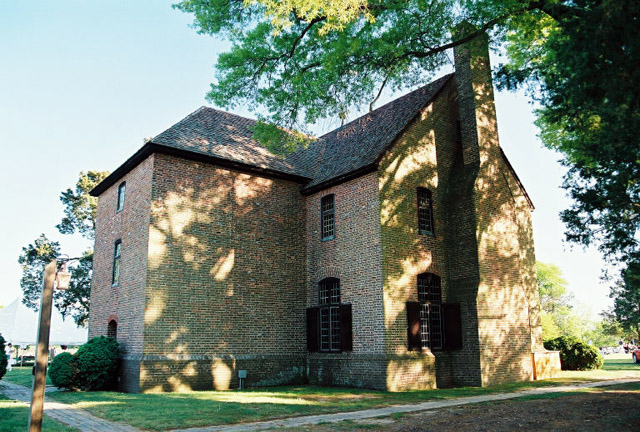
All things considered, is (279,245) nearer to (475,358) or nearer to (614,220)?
(475,358)

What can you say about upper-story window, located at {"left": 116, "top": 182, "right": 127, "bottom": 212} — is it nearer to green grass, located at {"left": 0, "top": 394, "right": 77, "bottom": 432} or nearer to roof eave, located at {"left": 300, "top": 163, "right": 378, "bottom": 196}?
roof eave, located at {"left": 300, "top": 163, "right": 378, "bottom": 196}

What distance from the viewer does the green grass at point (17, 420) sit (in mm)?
8172

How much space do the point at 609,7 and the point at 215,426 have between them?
913cm

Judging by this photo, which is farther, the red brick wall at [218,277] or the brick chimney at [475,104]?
the brick chimney at [475,104]

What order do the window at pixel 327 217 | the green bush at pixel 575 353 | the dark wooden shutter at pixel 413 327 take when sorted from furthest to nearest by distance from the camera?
the green bush at pixel 575 353 < the window at pixel 327 217 < the dark wooden shutter at pixel 413 327

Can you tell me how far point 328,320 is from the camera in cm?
1719

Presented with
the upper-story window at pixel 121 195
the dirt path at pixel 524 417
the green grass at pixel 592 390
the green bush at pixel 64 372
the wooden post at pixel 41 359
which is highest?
the upper-story window at pixel 121 195

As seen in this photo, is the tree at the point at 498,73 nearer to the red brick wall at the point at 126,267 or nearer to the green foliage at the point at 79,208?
the red brick wall at the point at 126,267

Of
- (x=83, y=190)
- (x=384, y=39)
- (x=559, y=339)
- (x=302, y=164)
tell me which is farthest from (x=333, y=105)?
(x=83, y=190)

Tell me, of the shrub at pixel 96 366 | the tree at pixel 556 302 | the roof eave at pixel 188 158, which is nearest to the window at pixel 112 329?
the shrub at pixel 96 366

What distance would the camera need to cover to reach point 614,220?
9836 millimetres

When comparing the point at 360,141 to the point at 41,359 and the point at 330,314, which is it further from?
the point at 41,359

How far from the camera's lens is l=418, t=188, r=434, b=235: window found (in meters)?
17.1

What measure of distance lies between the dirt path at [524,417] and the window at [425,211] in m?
7.02
